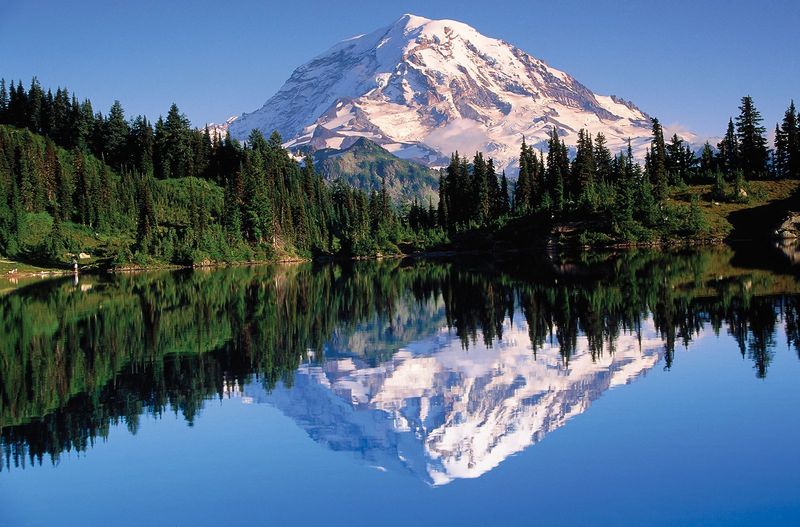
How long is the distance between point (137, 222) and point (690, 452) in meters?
142

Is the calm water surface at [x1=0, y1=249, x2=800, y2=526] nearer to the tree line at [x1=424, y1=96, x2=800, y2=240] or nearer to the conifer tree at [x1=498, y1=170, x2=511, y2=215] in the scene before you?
the tree line at [x1=424, y1=96, x2=800, y2=240]

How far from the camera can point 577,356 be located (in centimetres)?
3262

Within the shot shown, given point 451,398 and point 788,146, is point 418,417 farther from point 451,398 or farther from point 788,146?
point 788,146

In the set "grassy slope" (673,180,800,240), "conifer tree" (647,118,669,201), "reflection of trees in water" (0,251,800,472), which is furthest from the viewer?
"conifer tree" (647,118,669,201)

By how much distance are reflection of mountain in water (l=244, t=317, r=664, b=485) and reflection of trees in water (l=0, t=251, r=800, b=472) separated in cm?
125

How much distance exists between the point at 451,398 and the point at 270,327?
70.7ft

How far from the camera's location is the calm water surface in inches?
698

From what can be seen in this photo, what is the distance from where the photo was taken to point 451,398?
26500 mm

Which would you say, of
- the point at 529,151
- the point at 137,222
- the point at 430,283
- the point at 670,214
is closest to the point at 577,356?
the point at 430,283

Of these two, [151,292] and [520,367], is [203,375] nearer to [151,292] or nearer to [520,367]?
[520,367]

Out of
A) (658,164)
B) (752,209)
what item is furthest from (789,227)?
(658,164)

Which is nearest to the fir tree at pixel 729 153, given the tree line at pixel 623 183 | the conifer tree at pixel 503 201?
the tree line at pixel 623 183

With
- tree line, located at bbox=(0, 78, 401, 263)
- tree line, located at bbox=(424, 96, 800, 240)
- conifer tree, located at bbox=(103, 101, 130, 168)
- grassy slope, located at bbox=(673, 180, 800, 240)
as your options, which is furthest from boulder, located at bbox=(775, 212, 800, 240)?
conifer tree, located at bbox=(103, 101, 130, 168)

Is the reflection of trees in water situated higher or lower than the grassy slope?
lower
